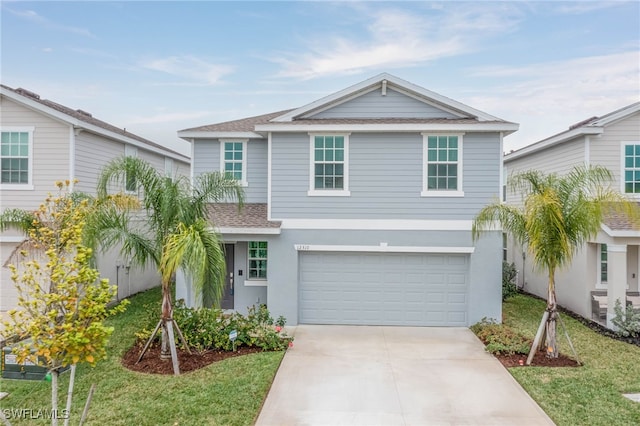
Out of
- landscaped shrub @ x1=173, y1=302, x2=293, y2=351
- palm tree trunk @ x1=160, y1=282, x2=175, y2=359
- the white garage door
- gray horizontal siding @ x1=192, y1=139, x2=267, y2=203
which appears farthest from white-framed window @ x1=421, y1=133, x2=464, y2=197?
palm tree trunk @ x1=160, y1=282, x2=175, y2=359

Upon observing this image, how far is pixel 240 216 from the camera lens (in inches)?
460

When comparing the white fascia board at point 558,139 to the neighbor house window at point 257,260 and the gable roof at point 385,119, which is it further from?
the neighbor house window at point 257,260

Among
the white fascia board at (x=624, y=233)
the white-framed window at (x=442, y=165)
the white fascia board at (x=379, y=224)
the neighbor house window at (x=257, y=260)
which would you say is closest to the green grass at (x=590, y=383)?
the white fascia board at (x=624, y=233)

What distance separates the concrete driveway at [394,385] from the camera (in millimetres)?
6234

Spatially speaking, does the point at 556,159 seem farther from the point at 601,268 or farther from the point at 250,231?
the point at 250,231

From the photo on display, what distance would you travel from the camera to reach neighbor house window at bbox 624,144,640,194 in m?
12.5

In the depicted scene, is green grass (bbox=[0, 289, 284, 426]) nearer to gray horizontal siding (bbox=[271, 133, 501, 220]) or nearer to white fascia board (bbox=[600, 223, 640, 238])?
gray horizontal siding (bbox=[271, 133, 501, 220])

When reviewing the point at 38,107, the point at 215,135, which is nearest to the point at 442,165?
the point at 215,135

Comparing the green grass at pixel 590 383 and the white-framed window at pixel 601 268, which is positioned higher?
the white-framed window at pixel 601 268

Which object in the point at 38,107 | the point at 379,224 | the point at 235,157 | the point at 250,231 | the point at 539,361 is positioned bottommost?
the point at 539,361

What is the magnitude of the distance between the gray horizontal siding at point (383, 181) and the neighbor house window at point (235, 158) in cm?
169

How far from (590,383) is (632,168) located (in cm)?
852

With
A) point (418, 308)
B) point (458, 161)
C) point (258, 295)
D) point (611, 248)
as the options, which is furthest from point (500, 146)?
point (258, 295)

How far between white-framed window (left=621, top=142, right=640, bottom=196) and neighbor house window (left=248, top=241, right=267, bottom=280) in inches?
453
